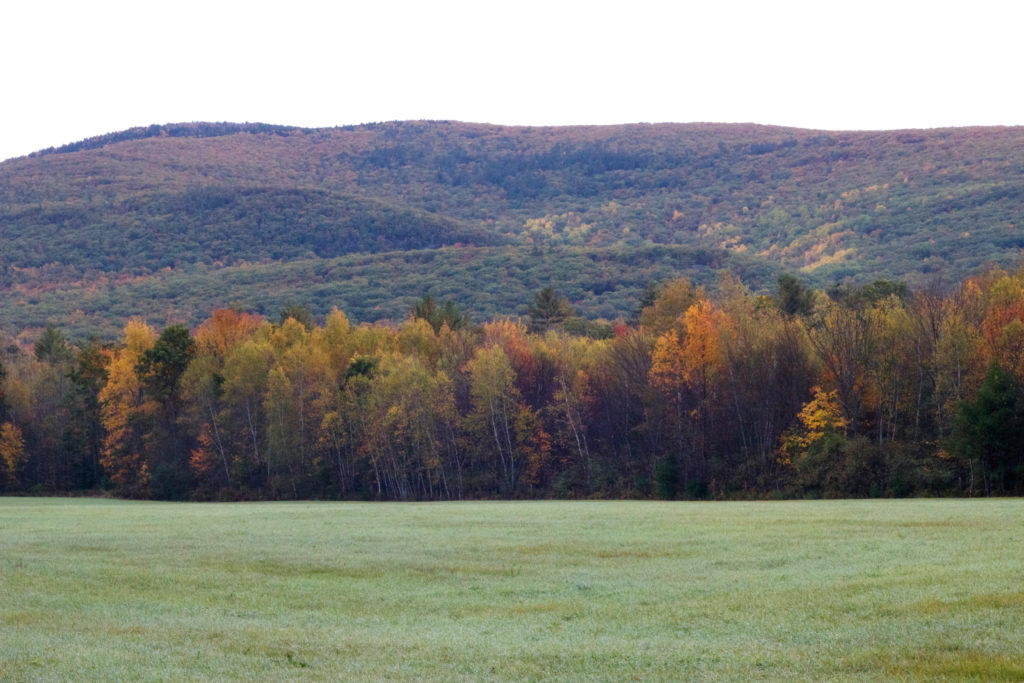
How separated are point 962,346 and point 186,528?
139 feet

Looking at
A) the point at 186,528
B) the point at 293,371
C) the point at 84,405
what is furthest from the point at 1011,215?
the point at 186,528

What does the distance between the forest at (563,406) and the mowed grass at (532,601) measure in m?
27.1

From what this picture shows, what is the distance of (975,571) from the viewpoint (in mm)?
16406

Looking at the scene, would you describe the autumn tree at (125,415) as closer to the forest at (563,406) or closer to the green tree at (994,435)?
the forest at (563,406)

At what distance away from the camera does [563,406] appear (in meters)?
71.2

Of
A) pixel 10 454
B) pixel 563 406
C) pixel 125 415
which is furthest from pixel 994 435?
pixel 10 454

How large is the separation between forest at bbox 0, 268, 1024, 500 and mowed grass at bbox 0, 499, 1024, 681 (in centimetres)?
2709

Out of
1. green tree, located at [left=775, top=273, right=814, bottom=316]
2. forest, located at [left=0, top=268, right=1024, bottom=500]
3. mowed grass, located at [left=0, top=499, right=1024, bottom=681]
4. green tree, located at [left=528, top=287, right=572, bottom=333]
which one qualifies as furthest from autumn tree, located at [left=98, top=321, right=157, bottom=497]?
mowed grass, located at [left=0, top=499, right=1024, bottom=681]

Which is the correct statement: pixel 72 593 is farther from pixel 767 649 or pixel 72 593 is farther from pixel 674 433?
pixel 674 433

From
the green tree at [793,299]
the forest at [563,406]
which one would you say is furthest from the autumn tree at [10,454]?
the green tree at [793,299]

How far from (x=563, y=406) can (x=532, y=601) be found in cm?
5395

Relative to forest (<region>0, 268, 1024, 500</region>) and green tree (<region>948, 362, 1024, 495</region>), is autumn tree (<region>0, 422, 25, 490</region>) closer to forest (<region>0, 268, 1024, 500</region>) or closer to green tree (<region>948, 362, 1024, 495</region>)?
forest (<region>0, 268, 1024, 500</region>)

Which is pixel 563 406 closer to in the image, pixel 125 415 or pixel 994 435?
pixel 994 435

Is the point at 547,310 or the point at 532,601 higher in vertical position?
the point at 547,310
